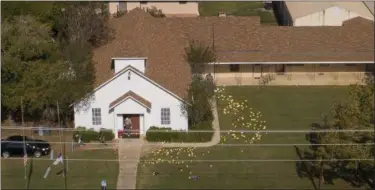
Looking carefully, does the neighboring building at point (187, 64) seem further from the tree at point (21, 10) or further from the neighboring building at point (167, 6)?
the neighboring building at point (167, 6)

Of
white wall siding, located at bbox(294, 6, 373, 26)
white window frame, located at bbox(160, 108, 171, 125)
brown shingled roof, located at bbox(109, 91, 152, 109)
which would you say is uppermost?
white wall siding, located at bbox(294, 6, 373, 26)

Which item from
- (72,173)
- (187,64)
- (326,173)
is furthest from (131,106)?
(326,173)

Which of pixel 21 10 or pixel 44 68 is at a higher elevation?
pixel 21 10

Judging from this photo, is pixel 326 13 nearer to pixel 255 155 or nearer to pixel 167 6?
pixel 167 6

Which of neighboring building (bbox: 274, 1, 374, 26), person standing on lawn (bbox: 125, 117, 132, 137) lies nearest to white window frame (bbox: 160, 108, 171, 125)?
person standing on lawn (bbox: 125, 117, 132, 137)

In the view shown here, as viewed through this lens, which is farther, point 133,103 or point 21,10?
point 21,10

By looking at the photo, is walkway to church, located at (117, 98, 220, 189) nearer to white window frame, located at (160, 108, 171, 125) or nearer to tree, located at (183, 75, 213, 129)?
tree, located at (183, 75, 213, 129)
